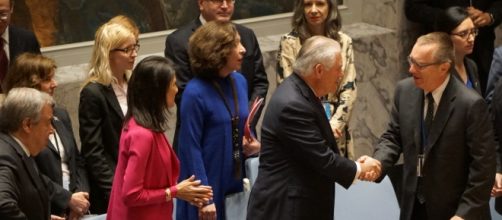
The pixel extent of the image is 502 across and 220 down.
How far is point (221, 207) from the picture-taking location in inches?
197

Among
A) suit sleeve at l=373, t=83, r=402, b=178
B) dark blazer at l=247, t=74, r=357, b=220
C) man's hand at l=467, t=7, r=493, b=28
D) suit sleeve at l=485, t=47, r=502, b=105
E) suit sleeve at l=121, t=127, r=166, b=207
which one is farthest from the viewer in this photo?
man's hand at l=467, t=7, r=493, b=28

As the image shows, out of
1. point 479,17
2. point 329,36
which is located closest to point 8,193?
point 329,36

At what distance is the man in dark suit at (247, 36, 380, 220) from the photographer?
4199mm

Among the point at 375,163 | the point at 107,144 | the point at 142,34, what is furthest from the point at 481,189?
the point at 142,34

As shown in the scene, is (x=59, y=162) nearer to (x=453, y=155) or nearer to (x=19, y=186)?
(x=19, y=186)

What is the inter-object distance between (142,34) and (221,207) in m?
2.20

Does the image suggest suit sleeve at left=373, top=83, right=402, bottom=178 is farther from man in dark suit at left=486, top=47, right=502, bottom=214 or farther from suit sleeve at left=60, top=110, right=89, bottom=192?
suit sleeve at left=60, top=110, right=89, bottom=192

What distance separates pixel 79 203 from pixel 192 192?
82 cm

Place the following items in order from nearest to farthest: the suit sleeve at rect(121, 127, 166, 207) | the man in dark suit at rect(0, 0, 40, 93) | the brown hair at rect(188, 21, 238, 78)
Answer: the suit sleeve at rect(121, 127, 166, 207)
the brown hair at rect(188, 21, 238, 78)
the man in dark suit at rect(0, 0, 40, 93)

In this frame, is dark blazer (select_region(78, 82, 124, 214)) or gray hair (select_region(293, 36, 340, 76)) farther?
dark blazer (select_region(78, 82, 124, 214))

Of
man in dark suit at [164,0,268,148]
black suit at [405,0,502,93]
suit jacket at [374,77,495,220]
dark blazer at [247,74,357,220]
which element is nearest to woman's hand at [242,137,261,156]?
man in dark suit at [164,0,268,148]

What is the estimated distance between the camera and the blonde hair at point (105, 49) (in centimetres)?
514

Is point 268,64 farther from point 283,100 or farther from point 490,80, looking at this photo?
point 283,100

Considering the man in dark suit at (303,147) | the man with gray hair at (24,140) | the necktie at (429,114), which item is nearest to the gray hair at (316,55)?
the man in dark suit at (303,147)
